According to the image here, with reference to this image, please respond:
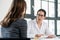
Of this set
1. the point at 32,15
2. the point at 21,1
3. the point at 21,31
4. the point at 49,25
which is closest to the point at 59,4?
the point at 49,25

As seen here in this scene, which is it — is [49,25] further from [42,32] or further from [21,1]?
[21,1]

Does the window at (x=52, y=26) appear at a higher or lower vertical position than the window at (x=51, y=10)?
lower

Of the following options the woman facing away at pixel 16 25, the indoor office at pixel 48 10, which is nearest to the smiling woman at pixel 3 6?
the indoor office at pixel 48 10

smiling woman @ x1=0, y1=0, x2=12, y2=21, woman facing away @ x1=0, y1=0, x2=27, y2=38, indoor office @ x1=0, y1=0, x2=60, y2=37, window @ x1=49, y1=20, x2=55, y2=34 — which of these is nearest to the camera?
woman facing away @ x1=0, y1=0, x2=27, y2=38

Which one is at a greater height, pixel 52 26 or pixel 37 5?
pixel 37 5

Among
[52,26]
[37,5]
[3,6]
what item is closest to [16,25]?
[3,6]

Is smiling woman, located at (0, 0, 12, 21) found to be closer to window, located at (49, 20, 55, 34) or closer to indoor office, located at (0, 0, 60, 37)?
indoor office, located at (0, 0, 60, 37)

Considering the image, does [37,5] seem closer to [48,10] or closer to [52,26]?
[48,10]

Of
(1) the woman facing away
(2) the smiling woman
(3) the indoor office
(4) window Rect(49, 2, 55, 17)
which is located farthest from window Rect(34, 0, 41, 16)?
(1) the woman facing away

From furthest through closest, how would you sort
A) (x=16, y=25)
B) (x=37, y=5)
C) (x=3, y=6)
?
(x=37, y=5)
(x=3, y=6)
(x=16, y=25)

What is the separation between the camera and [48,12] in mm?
1562

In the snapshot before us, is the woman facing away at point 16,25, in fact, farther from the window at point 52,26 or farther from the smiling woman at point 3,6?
the window at point 52,26

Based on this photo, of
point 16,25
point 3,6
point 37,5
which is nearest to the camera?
point 16,25

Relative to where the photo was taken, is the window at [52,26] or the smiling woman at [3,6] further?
the window at [52,26]
